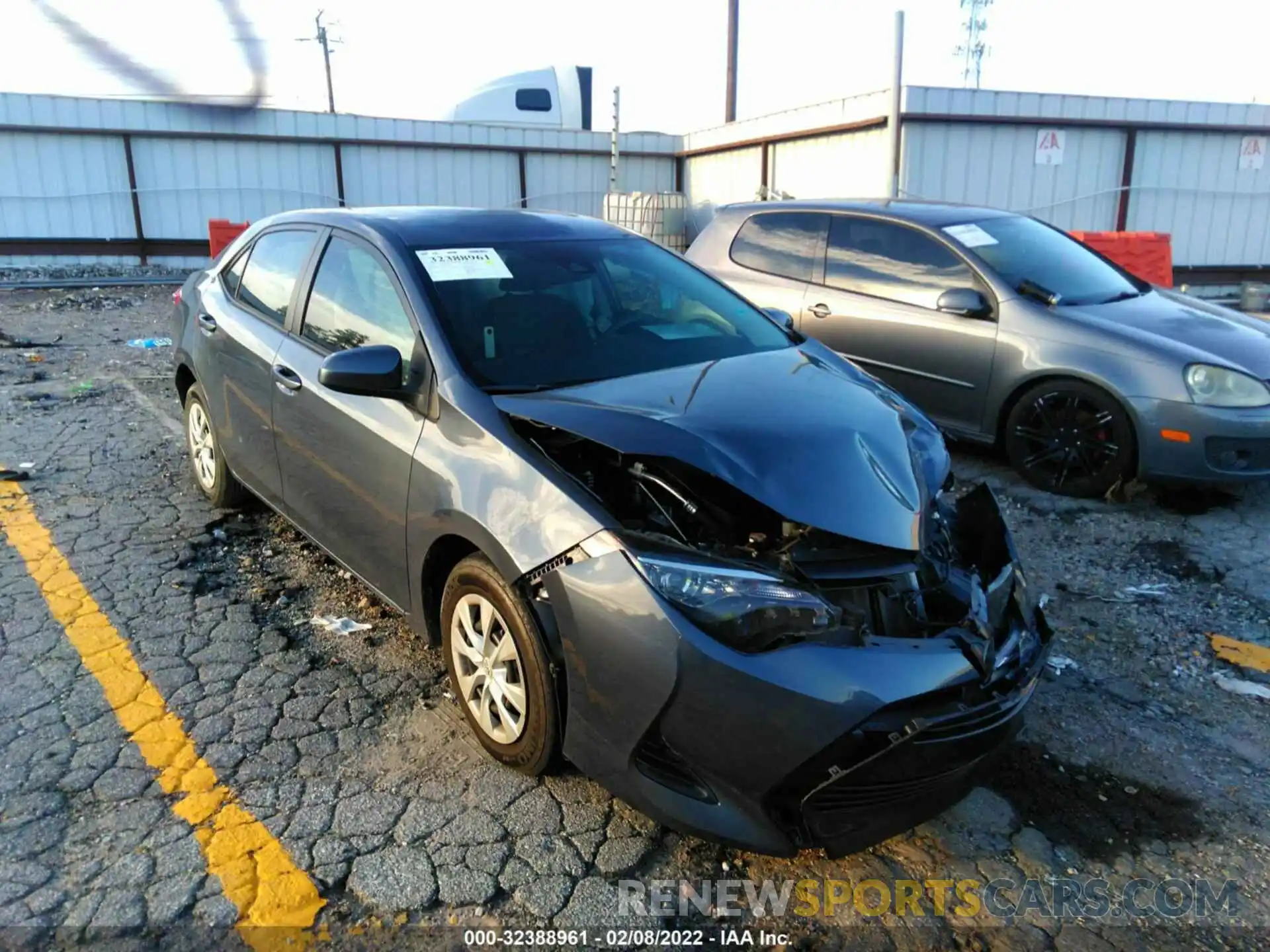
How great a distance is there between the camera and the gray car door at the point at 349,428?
122 inches

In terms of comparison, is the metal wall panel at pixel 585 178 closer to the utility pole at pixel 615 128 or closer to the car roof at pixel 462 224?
the utility pole at pixel 615 128

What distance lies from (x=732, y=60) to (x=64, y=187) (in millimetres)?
15173

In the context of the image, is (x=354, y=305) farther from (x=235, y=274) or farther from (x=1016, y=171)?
(x=1016, y=171)

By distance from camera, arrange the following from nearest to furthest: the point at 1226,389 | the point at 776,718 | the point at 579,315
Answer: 1. the point at 776,718
2. the point at 579,315
3. the point at 1226,389

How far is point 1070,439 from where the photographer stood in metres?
5.18

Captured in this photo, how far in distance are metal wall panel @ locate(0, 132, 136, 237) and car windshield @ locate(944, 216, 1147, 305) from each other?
16206 millimetres

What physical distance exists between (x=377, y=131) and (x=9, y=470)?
14.3 meters

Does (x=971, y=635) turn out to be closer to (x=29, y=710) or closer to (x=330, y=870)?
(x=330, y=870)

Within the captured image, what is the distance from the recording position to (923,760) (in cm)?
221

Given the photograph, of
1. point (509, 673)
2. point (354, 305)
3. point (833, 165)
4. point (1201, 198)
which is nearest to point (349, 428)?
point (354, 305)

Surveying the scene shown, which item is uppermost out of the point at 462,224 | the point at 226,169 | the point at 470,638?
the point at 226,169

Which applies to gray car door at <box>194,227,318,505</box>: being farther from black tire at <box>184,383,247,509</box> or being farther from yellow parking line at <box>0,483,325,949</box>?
yellow parking line at <box>0,483,325,949</box>

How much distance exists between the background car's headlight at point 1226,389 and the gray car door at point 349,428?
4.03m

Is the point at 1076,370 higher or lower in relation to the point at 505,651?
higher
